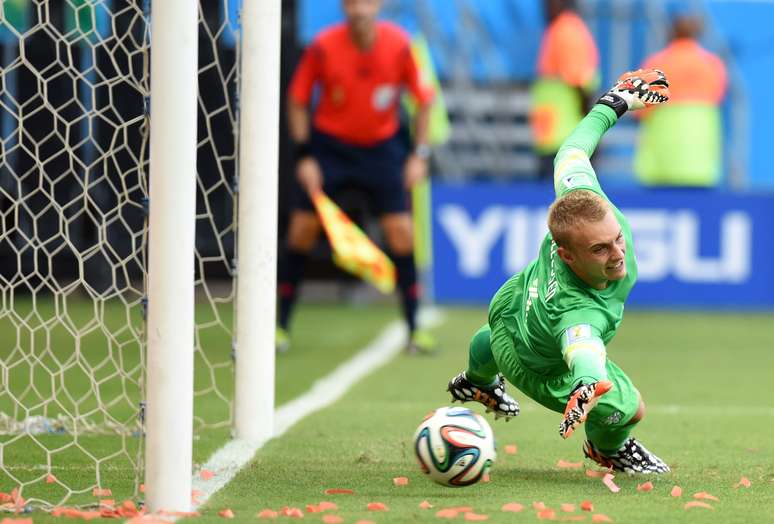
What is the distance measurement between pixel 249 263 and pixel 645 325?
598 centimetres

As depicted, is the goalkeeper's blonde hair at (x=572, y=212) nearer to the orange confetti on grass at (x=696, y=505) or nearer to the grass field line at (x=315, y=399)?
the orange confetti on grass at (x=696, y=505)

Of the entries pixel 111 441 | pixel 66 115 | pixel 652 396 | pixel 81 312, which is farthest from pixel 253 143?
pixel 81 312

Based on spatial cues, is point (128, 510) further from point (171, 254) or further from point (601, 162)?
point (601, 162)

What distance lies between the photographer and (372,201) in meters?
8.86

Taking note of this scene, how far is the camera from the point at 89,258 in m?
8.68

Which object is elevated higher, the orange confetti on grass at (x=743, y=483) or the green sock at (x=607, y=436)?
the green sock at (x=607, y=436)

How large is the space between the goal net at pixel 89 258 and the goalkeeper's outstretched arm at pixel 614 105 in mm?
1330

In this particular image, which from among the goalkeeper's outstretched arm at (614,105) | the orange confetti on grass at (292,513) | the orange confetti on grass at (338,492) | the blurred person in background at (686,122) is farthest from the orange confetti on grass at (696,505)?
the blurred person in background at (686,122)

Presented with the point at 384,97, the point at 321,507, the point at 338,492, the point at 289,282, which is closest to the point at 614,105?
the point at 338,492

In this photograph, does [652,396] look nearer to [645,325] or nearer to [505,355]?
[505,355]

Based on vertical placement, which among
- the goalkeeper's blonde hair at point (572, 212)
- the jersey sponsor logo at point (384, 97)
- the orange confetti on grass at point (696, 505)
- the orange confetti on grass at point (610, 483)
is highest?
the jersey sponsor logo at point (384, 97)

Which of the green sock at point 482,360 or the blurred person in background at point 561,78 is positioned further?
the blurred person in background at point 561,78

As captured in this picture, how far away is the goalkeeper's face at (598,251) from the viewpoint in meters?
4.16

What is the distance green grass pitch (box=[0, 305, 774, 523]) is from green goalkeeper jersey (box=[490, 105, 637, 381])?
44 centimetres
